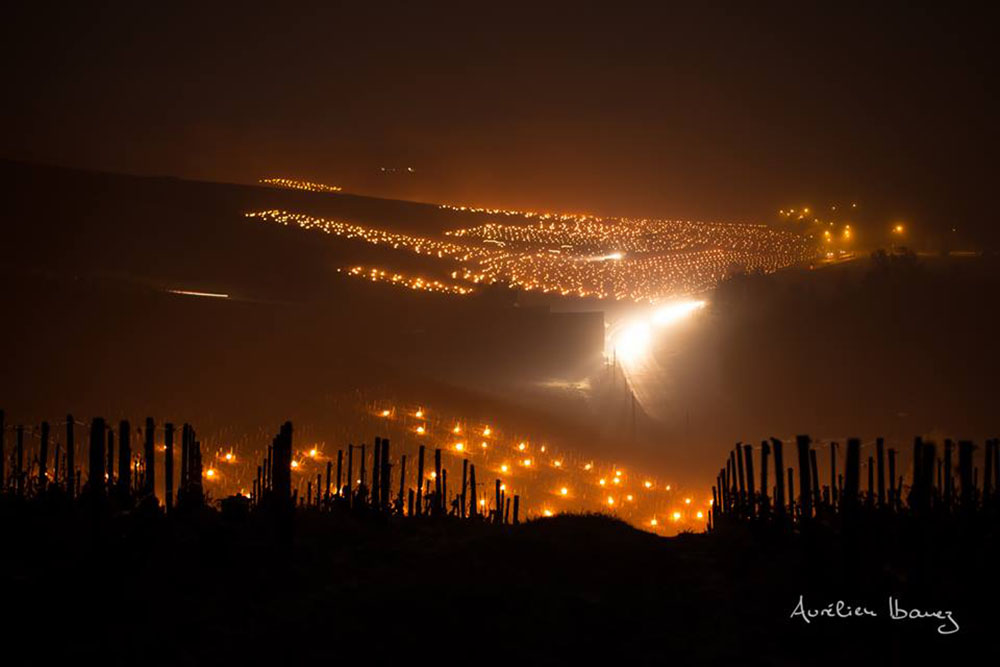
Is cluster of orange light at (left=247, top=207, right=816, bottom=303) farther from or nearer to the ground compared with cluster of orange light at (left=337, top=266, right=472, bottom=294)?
farther from the ground

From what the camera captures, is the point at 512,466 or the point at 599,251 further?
the point at 599,251

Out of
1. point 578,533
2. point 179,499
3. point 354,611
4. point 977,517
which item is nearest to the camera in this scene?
point 354,611

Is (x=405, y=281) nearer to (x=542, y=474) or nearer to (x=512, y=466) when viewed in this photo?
(x=512, y=466)

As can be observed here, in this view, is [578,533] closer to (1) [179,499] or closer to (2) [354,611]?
(2) [354,611]

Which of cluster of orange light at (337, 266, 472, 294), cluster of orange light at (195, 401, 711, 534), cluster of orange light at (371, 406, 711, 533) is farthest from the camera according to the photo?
cluster of orange light at (337, 266, 472, 294)

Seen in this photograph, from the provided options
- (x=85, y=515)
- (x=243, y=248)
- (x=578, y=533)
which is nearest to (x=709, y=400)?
(x=243, y=248)

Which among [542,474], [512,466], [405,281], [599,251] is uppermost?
[599,251]
